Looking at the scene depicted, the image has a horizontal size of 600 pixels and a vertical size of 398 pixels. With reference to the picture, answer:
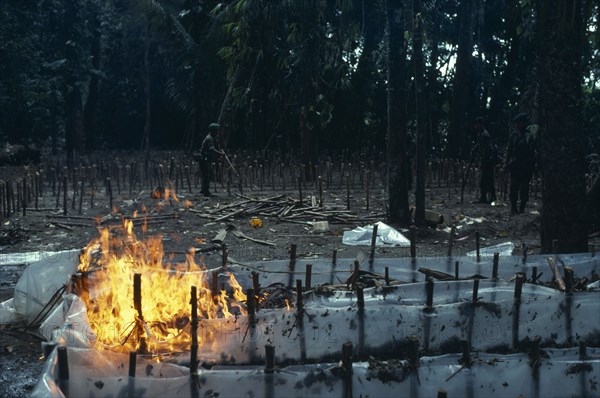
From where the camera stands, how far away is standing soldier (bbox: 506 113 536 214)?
37.8 feet

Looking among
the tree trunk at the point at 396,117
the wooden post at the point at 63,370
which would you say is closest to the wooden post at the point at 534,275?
the wooden post at the point at 63,370

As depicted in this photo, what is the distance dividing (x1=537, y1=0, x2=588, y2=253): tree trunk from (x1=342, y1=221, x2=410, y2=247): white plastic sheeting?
8.63ft

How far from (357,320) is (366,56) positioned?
18.1 metres

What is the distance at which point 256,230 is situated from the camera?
10.9 meters

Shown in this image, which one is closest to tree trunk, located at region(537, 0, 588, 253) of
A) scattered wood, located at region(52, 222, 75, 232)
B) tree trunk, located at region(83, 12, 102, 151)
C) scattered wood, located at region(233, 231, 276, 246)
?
scattered wood, located at region(233, 231, 276, 246)

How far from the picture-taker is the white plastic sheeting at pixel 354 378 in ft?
13.2

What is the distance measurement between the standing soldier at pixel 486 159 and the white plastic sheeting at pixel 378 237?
12.6ft

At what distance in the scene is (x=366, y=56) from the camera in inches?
867

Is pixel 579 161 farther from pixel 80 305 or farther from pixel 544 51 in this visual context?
pixel 80 305

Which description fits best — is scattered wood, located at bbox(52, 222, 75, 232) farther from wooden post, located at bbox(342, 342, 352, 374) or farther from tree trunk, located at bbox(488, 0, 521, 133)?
tree trunk, located at bbox(488, 0, 521, 133)

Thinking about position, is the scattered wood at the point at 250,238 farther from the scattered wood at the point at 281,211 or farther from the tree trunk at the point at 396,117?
the tree trunk at the point at 396,117

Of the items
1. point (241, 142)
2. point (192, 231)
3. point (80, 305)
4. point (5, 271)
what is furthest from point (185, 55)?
point (80, 305)

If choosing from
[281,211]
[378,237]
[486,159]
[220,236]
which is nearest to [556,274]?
[378,237]

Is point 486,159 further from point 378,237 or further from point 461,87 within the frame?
point 461,87
